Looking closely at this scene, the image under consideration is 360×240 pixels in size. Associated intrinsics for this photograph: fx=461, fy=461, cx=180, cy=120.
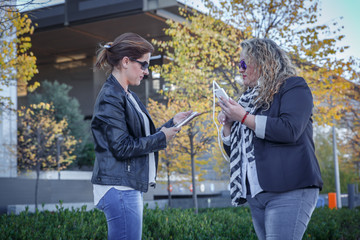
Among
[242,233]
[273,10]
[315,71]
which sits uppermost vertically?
[273,10]

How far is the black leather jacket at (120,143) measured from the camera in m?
2.96

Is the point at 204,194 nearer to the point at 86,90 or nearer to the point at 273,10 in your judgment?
the point at 86,90

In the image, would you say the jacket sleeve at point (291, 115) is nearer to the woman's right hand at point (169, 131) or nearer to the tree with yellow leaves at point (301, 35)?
the woman's right hand at point (169, 131)

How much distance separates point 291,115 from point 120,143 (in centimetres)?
110

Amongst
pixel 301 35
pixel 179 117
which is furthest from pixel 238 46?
pixel 179 117

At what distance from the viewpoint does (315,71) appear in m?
13.9

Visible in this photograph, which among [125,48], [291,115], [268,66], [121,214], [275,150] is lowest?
[121,214]

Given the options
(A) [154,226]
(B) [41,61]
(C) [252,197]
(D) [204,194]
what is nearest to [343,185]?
(D) [204,194]

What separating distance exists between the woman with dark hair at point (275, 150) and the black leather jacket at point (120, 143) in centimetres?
59

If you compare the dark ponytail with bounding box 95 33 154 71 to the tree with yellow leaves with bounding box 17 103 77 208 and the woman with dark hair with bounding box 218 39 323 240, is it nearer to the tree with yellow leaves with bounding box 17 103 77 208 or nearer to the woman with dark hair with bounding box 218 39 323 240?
the woman with dark hair with bounding box 218 39 323 240

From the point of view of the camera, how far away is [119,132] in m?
2.99

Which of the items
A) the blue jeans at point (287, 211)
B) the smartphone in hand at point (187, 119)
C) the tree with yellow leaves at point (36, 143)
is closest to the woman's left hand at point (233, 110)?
the smartphone in hand at point (187, 119)

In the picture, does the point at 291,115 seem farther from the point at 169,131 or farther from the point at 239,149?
the point at 169,131

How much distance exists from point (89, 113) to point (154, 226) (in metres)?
33.6
